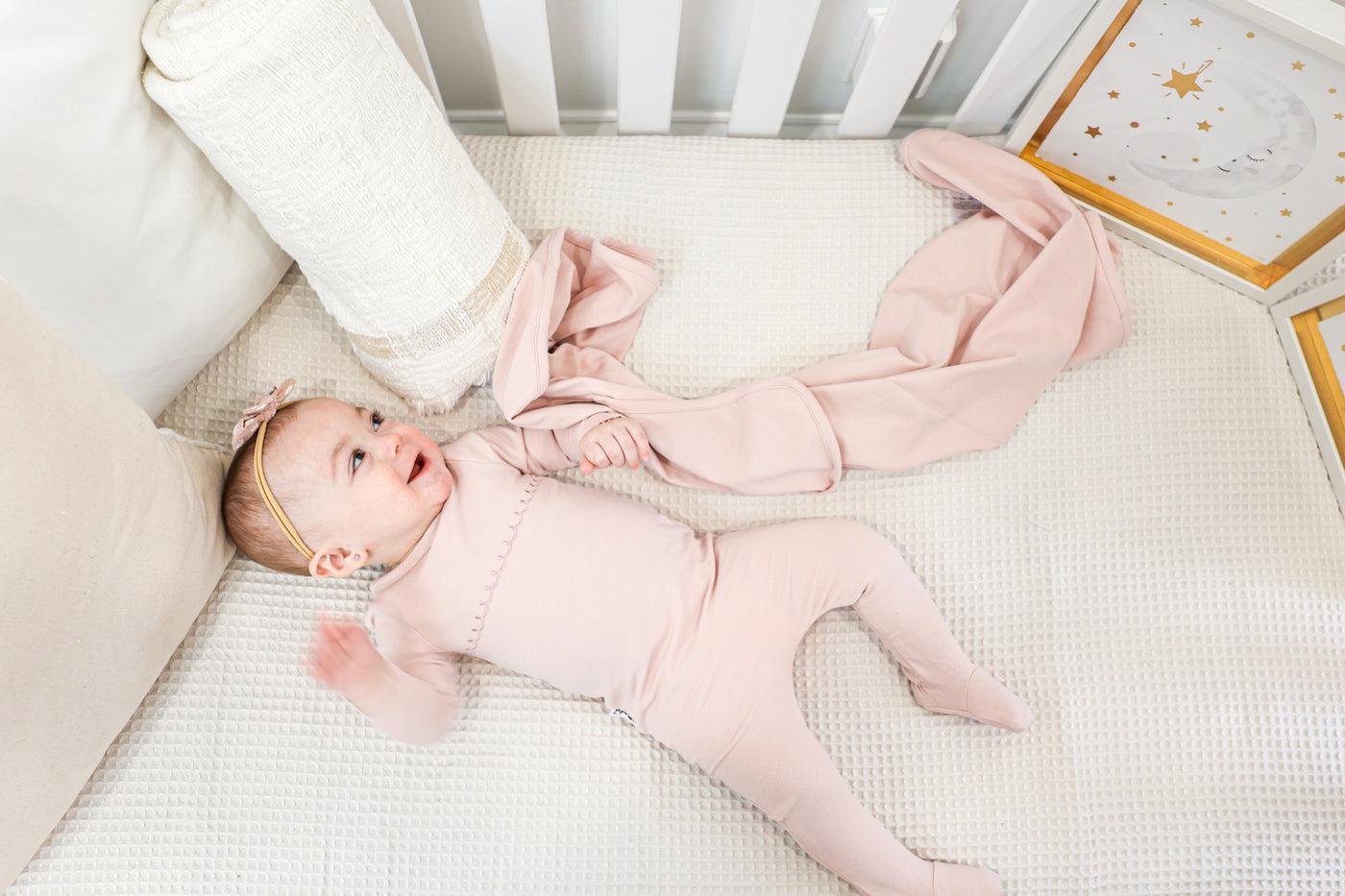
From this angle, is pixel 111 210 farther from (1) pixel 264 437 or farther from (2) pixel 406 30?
(2) pixel 406 30

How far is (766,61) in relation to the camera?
1.00 m

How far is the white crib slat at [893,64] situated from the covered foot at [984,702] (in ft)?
2.39

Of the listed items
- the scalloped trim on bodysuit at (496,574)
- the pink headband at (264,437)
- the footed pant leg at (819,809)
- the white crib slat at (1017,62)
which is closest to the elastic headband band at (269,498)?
the pink headband at (264,437)

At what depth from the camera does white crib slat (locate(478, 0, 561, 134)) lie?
36.1 inches

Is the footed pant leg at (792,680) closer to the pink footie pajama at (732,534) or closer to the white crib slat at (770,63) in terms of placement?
the pink footie pajama at (732,534)

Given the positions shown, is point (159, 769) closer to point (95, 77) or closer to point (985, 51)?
point (95, 77)

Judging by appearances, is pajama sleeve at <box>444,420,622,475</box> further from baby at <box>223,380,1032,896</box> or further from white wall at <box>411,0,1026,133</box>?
white wall at <box>411,0,1026,133</box>

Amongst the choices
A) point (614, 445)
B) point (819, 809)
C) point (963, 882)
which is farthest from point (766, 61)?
point (963, 882)

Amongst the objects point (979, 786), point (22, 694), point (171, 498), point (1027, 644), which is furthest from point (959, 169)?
point (22, 694)

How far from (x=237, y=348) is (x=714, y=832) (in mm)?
829

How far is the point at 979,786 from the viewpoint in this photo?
99 centimetres

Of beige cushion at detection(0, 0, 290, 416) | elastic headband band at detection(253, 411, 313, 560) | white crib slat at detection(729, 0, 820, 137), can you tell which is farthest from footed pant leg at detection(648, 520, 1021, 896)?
beige cushion at detection(0, 0, 290, 416)

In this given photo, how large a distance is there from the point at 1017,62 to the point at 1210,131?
0.23m

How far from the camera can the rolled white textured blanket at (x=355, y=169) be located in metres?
0.72
